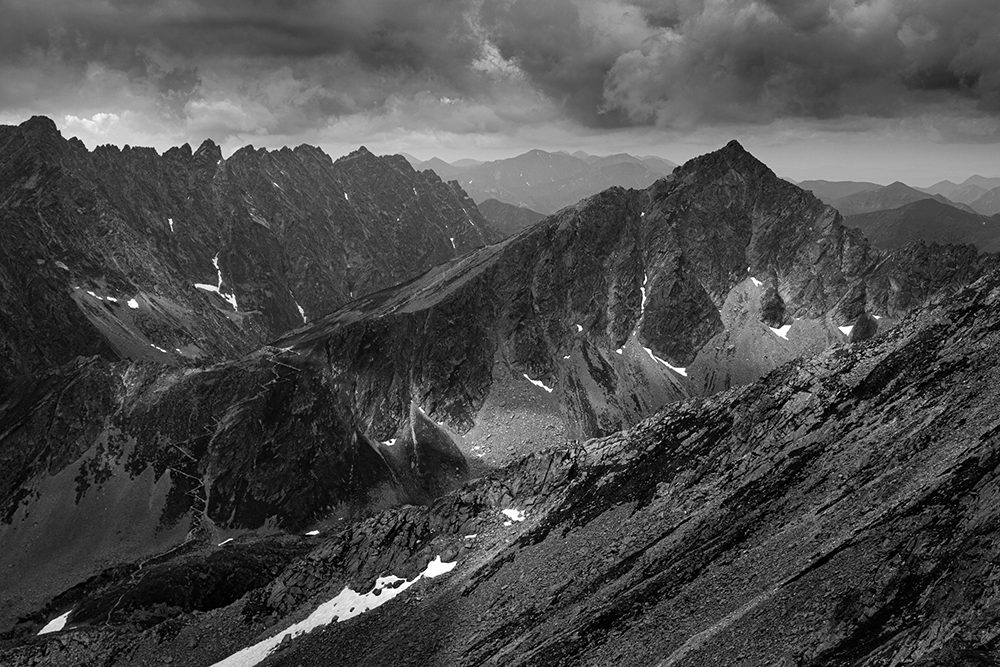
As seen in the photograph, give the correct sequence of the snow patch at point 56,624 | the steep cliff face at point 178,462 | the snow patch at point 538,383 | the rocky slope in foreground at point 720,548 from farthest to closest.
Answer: the snow patch at point 538,383
the steep cliff face at point 178,462
the snow patch at point 56,624
the rocky slope in foreground at point 720,548

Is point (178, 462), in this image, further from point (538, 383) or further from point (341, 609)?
point (341, 609)

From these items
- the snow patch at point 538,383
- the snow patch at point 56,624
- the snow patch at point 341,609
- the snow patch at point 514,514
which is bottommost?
the snow patch at point 56,624

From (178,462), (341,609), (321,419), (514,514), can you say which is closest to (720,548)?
(514,514)

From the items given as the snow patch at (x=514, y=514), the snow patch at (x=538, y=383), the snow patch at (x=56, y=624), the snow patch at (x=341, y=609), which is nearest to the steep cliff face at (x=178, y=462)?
the snow patch at (x=56, y=624)

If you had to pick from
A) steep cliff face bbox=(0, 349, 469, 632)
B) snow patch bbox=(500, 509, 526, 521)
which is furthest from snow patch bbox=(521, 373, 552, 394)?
snow patch bbox=(500, 509, 526, 521)

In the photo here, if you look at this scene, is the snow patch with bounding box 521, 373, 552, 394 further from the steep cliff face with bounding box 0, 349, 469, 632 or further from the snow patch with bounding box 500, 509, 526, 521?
the snow patch with bounding box 500, 509, 526, 521

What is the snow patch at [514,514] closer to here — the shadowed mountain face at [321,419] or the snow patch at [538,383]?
the shadowed mountain face at [321,419]

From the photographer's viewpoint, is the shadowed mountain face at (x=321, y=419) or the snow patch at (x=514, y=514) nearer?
the snow patch at (x=514, y=514)
